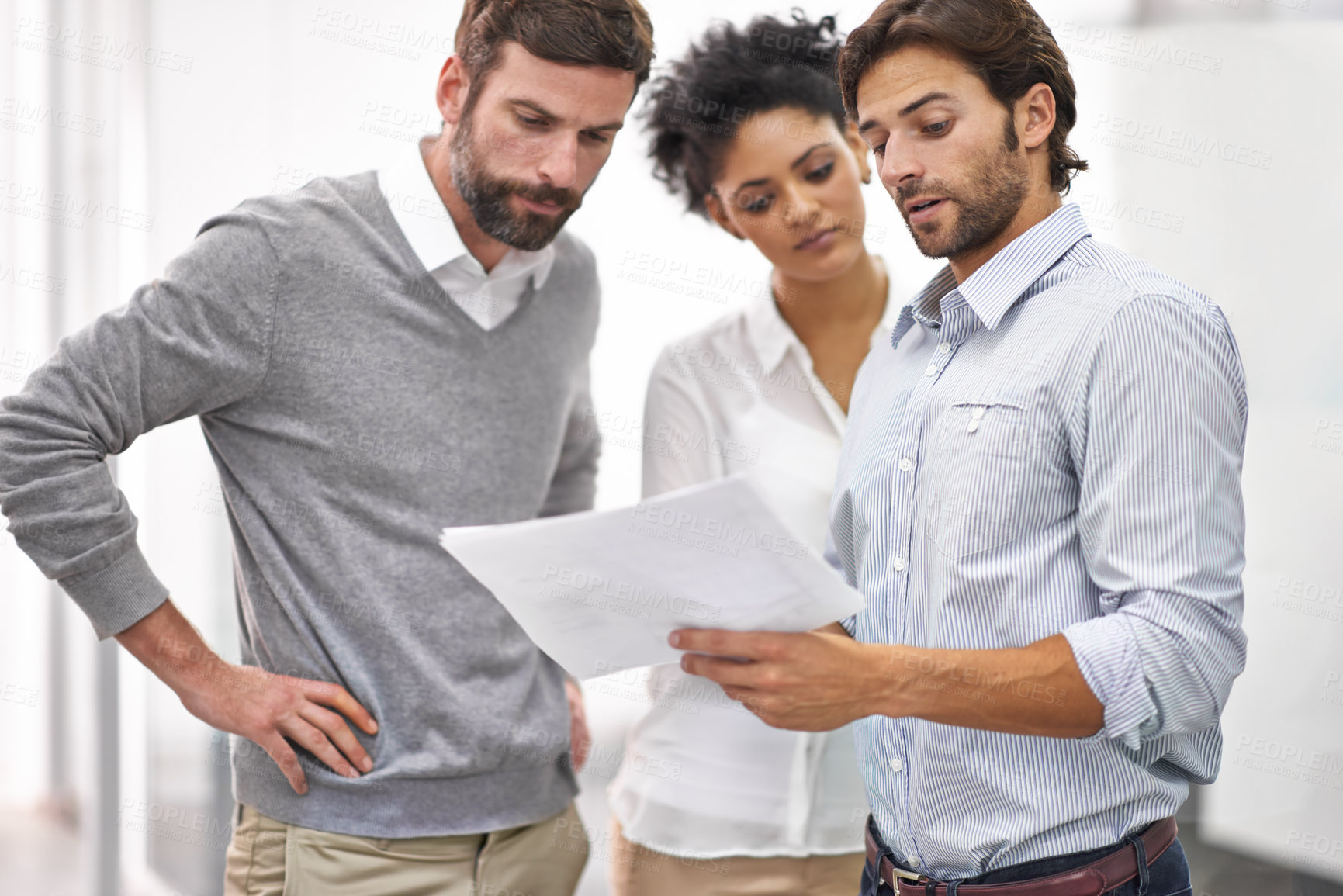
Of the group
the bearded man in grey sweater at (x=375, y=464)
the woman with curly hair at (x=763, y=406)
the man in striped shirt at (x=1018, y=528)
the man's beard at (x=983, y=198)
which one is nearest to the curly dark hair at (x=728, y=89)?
the woman with curly hair at (x=763, y=406)

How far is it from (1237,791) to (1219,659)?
102cm

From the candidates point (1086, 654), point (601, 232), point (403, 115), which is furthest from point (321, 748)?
point (403, 115)

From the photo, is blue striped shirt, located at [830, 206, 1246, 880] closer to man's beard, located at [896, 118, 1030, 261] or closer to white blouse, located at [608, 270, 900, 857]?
man's beard, located at [896, 118, 1030, 261]

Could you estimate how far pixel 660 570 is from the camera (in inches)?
38.4

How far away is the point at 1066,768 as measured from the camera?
109 cm

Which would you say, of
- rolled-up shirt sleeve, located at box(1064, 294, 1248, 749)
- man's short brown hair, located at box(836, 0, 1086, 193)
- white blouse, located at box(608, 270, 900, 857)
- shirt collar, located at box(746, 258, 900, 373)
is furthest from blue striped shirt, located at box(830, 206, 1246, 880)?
shirt collar, located at box(746, 258, 900, 373)

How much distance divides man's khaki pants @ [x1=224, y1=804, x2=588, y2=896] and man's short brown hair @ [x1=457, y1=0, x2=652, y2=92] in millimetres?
1117

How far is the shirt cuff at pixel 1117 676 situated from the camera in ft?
3.15

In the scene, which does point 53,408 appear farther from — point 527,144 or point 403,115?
point 403,115

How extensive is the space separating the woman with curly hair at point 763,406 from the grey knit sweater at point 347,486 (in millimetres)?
251

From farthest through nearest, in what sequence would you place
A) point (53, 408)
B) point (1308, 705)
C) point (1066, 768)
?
point (1308, 705)
point (53, 408)
point (1066, 768)

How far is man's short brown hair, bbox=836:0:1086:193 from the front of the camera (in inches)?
46.9

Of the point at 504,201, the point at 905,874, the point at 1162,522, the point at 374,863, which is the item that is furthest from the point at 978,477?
the point at 374,863

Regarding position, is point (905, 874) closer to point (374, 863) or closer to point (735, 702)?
point (735, 702)
